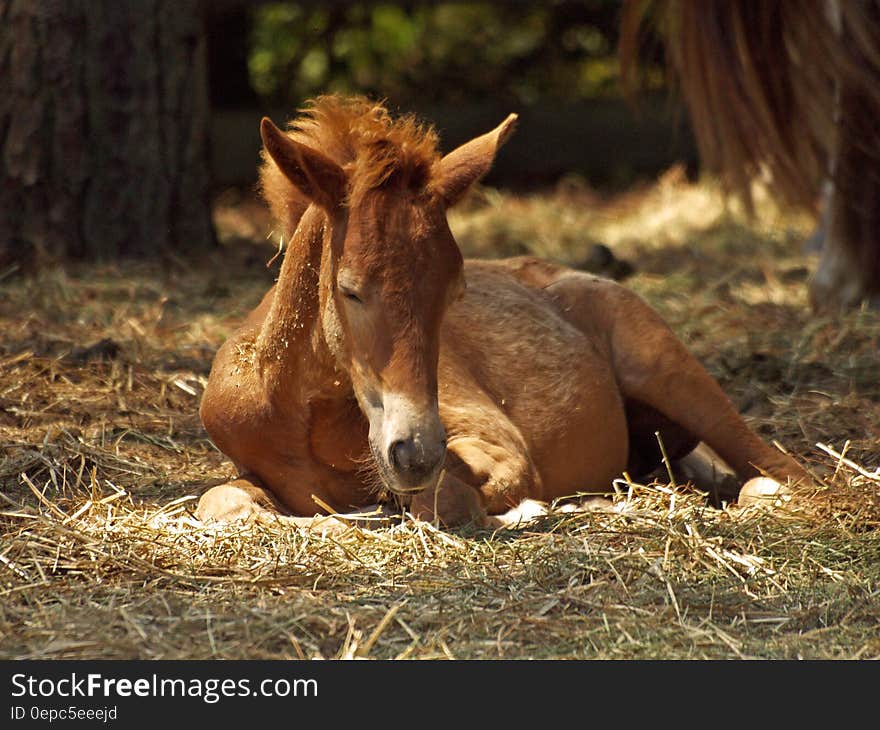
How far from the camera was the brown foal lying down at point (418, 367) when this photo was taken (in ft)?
10.6

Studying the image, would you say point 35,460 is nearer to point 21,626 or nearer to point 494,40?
point 21,626

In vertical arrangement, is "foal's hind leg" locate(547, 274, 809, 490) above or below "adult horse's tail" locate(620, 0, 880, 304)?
below

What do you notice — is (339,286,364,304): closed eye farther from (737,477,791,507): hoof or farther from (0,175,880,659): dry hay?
(737,477,791,507): hoof

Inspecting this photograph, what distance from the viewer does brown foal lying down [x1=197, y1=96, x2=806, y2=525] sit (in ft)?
10.6

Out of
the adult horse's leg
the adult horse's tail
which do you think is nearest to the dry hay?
the adult horse's tail

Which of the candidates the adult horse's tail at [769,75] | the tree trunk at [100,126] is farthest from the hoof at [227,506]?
the tree trunk at [100,126]

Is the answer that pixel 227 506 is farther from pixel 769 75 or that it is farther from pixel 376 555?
pixel 769 75

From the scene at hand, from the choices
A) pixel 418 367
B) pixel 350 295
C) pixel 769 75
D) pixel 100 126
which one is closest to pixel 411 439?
pixel 418 367

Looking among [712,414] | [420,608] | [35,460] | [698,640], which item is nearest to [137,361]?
[35,460]

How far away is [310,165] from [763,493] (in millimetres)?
1762

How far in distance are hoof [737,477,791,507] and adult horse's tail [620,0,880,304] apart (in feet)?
5.67

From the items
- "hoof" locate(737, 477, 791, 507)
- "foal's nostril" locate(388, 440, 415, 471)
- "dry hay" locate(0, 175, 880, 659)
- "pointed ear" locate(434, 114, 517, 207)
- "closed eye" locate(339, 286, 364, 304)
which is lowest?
"hoof" locate(737, 477, 791, 507)

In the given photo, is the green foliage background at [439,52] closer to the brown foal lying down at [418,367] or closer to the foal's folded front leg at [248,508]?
the brown foal lying down at [418,367]

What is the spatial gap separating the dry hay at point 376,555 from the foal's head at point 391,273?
333 millimetres
